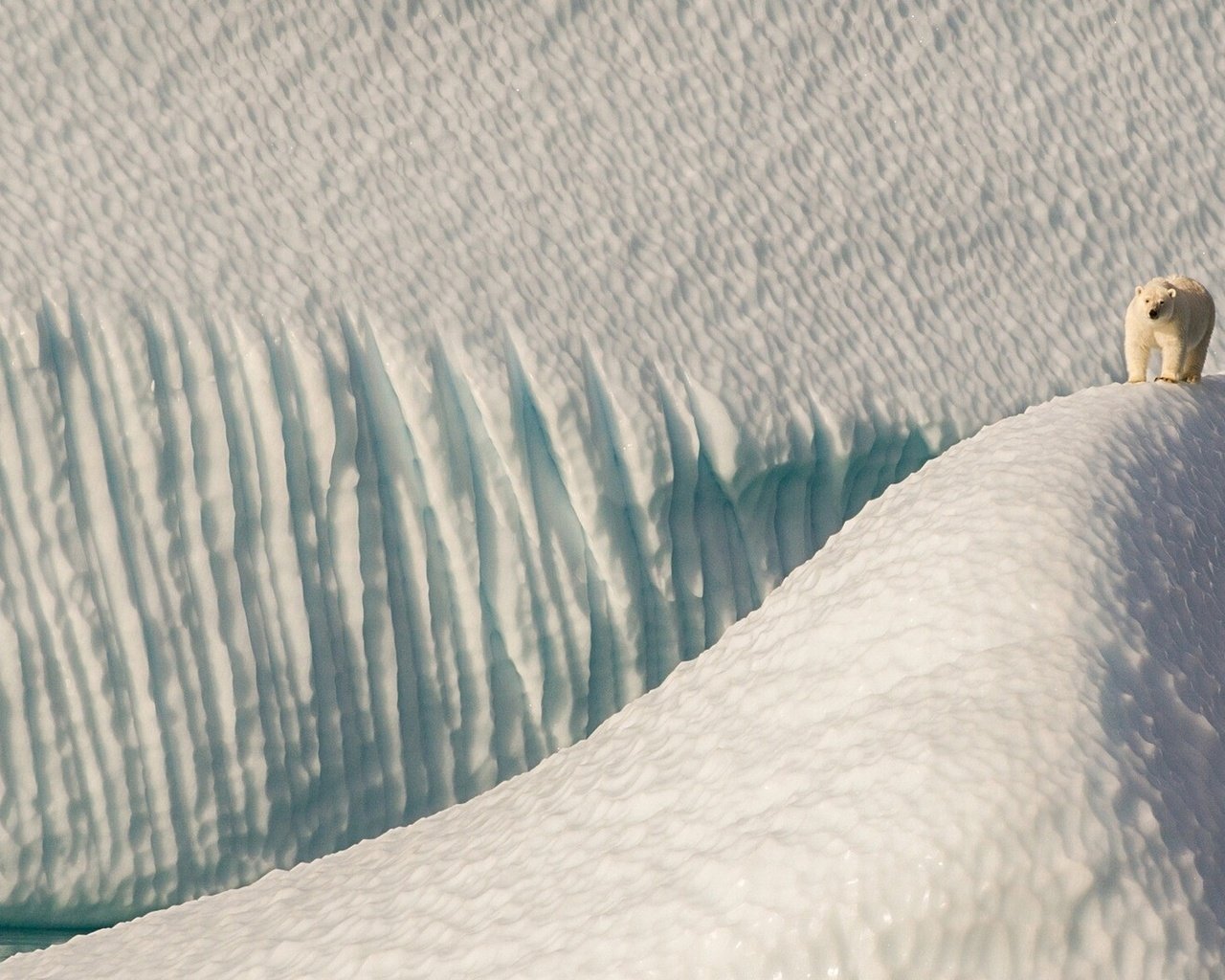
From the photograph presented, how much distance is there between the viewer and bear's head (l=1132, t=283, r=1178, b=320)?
90 centimetres

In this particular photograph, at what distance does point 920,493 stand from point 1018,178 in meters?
0.52

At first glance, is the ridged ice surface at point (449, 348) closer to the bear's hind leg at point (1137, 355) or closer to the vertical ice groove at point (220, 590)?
the vertical ice groove at point (220, 590)

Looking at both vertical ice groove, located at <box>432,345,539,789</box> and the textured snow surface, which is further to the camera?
vertical ice groove, located at <box>432,345,539,789</box>

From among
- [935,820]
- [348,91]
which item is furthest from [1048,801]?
[348,91]

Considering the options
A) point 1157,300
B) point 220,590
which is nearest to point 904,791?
point 1157,300

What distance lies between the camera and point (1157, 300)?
90 cm

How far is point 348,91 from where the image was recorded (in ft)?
3.86

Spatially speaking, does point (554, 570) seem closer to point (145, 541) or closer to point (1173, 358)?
point (145, 541)

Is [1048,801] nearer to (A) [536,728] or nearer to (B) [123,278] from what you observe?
(A) [536,728]

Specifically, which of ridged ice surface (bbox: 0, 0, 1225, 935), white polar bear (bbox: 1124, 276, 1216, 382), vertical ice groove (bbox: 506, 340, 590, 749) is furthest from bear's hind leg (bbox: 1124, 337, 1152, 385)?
vertical ice groove (bbox: 506, 340, 590, 749)

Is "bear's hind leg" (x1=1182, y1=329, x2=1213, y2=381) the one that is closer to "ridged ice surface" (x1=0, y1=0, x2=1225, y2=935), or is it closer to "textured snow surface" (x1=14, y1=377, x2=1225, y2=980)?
"textured snow surface" (x1=14, y1=377, x2=1225, y2=980)

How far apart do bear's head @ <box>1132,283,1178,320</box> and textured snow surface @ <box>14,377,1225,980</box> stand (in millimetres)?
55

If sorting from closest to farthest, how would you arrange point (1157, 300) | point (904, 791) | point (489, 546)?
point (904, 791) → point (1157, 300) → point (489, 546)

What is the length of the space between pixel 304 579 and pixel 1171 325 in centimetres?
59
